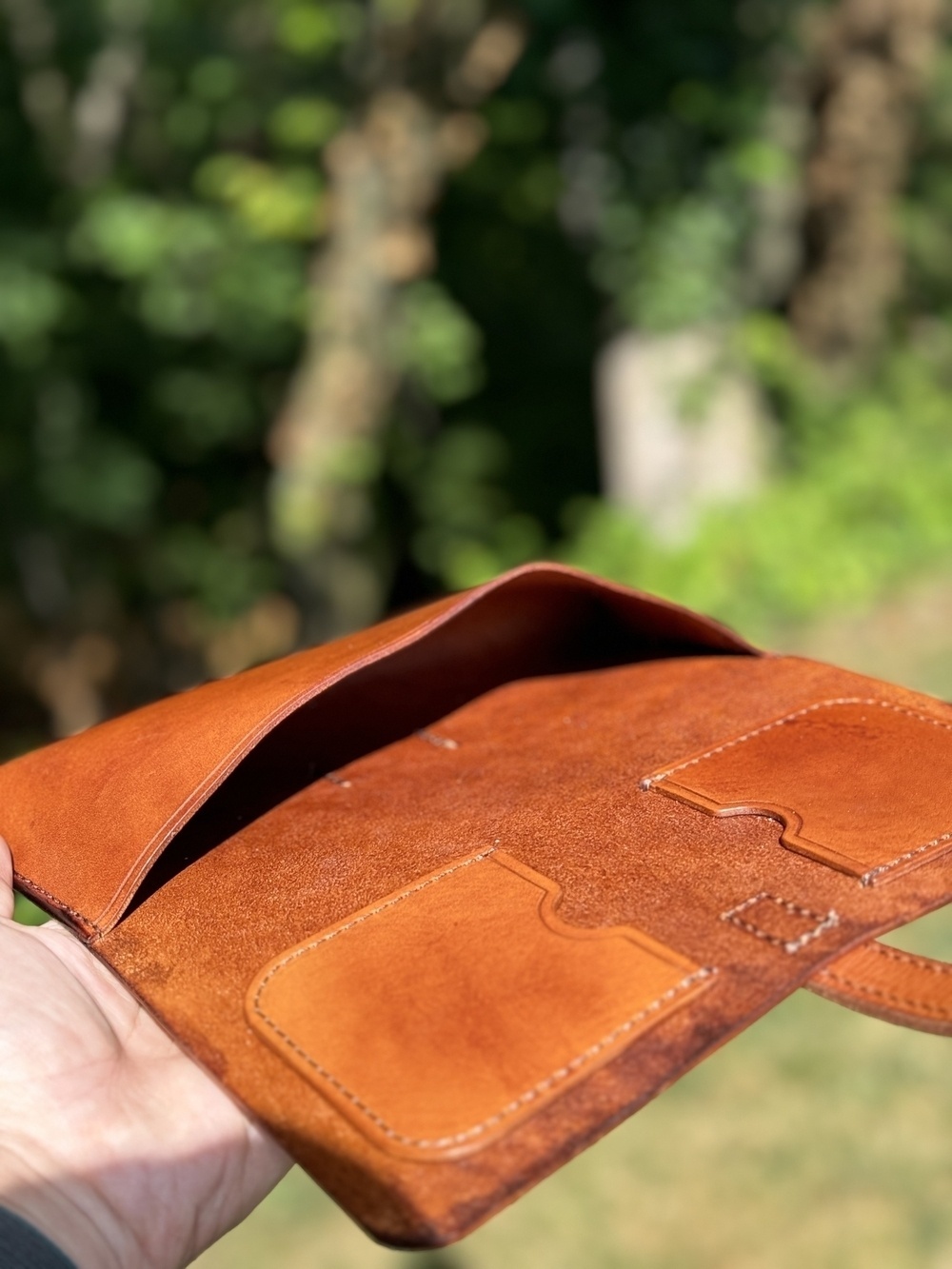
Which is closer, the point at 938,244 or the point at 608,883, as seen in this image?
the point at 608,883

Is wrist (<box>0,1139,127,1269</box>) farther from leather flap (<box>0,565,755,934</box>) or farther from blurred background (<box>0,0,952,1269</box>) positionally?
blurred background (<box>0,0,952,1269</box>)

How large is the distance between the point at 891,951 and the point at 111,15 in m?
7.60

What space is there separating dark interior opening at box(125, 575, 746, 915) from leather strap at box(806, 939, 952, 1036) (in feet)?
2.57

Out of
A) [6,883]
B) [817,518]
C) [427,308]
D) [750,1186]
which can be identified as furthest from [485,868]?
[427,308]

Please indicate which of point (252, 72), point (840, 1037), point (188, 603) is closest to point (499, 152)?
point (252, 72)

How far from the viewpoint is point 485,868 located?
152 centimetres

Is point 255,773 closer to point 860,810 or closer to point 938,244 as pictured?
point 860,810

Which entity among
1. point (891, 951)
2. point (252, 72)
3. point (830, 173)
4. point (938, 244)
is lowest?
point (891, 951)

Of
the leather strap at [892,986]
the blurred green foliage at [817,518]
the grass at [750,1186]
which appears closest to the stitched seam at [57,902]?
the leather strap at [892,986]

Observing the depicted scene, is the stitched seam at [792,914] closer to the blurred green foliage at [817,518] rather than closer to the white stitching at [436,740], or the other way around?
the white stitching at [436,740]

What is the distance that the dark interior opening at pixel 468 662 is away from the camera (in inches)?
77.8

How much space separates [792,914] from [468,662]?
93 cm

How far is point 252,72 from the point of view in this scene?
736 centimetres

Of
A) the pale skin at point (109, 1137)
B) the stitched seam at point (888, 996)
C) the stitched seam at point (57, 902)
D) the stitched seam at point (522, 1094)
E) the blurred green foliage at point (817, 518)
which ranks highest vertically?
the stitched seam at point (57, 902)
